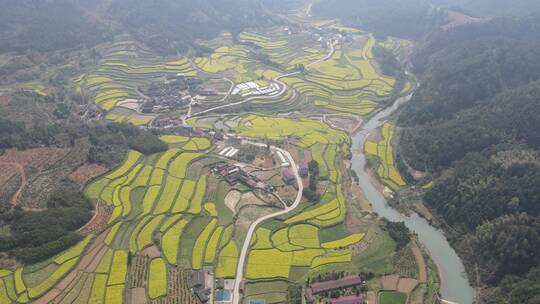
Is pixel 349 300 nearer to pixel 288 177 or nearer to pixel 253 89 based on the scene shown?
pixel 288 177

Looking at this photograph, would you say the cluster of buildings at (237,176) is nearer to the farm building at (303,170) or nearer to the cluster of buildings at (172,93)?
the farm building at (303,170)

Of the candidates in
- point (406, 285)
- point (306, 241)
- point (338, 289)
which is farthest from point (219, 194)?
point (406, 285)

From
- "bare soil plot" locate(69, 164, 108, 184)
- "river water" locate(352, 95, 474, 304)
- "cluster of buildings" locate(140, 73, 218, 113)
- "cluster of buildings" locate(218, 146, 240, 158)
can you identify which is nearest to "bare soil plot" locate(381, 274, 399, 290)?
Answer: "river water" locate(352, 95, 474, 304)

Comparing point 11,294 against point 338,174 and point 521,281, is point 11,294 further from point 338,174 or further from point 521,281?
point 521,281

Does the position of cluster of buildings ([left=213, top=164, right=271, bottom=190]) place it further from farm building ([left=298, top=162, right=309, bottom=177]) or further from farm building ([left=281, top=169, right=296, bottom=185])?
farm building ([left=298, top=162, right=309, bottom=177])

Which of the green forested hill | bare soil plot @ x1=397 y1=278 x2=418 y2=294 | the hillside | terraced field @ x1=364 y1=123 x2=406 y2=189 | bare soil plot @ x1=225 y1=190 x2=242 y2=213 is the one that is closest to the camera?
bare soil plot @ x1=397 y1=278 x2=418 y2=294

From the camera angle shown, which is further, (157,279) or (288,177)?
(288,177)
